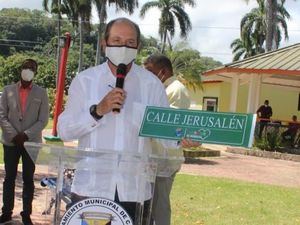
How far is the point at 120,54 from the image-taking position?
271 cm

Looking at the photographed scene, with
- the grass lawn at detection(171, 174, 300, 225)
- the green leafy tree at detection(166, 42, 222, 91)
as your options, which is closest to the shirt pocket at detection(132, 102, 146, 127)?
the grass lawn at detection(171, 174, 300, 225)

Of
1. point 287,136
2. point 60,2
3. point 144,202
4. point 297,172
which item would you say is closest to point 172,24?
point 60,2

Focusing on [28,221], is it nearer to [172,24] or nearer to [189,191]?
[189,191]

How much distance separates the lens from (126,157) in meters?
2.52

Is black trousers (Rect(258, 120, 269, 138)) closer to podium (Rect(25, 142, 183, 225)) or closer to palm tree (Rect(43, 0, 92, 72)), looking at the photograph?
podium (Rect(25, 142, 183, 225))

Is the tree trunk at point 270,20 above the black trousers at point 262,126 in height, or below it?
above

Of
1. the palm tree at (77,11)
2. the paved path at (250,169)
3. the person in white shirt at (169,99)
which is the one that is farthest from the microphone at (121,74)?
the palm tree at (77,11)

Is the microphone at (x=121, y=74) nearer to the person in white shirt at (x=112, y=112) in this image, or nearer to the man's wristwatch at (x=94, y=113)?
the person in white shirt at (x=112, y=112)

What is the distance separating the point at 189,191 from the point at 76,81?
247 inches

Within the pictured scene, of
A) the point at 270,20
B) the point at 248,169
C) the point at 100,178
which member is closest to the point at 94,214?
the point at 100,178

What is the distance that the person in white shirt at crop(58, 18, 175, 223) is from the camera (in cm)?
257

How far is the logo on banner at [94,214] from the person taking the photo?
2459mm

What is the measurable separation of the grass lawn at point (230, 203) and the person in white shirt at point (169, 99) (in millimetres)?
2388

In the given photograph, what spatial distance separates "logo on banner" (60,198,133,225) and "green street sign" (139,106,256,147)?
14.0 inches
